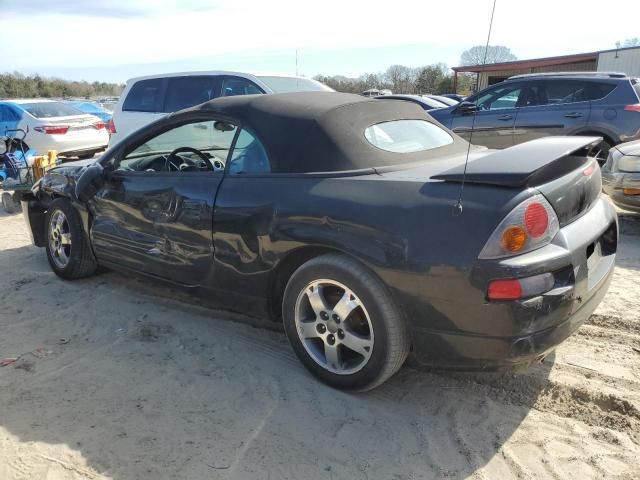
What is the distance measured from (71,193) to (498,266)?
372 cm

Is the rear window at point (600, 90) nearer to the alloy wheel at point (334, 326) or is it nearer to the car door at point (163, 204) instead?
the car door at point (163, 204)

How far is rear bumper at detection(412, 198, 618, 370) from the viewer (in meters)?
2.33

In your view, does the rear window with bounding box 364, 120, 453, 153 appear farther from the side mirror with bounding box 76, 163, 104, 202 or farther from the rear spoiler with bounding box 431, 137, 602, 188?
the side mirror with bounding box 76, 163, 104, 202

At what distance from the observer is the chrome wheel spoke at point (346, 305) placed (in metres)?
2.73

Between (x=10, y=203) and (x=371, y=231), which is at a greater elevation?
(x=371, y=231)

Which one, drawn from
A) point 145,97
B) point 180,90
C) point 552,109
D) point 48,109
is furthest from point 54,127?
point 552,109

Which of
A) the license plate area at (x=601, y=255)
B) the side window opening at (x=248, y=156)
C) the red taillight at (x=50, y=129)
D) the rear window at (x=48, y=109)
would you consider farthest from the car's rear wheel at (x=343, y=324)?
the rear window at (x=48, y=109)

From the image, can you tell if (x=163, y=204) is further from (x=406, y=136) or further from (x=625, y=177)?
(x=625, y=177)

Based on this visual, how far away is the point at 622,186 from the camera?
5559 millimetres

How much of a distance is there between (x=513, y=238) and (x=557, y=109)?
22.0 feet

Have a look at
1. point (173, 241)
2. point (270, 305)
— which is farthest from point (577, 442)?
point (173, 241)

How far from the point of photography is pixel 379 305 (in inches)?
103

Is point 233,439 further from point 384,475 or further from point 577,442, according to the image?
point 577,442

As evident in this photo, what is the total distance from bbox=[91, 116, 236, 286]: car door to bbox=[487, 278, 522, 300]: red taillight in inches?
70.0
